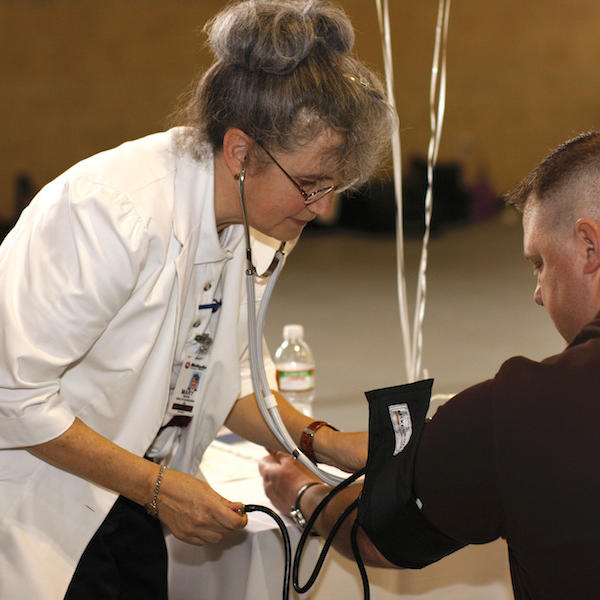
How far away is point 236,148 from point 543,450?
714 millimetres

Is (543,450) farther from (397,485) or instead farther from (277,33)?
(277,33)

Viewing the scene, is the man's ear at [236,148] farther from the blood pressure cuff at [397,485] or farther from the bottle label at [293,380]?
the bottle label at [293,380]

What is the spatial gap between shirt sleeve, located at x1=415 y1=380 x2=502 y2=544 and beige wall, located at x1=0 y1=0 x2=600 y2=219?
27.1 feet

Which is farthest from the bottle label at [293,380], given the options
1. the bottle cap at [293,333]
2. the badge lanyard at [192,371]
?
the badge lanyard at [192,371]

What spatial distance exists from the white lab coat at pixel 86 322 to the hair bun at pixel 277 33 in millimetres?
198

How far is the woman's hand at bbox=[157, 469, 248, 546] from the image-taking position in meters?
1.34

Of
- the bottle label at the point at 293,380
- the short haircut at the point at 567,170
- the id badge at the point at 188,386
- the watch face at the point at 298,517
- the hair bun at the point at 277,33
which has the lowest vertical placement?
the watch face at the point at 298,517

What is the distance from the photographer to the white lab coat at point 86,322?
123 centimetres

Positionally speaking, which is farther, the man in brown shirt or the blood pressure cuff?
the blood pressure cuff

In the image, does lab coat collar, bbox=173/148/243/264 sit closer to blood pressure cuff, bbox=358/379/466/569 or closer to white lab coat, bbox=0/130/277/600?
white lab coat, bbox=0/130/277/600

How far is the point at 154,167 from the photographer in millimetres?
1403

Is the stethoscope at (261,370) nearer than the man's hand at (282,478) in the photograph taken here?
Yes

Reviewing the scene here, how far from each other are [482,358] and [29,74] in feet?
22.4

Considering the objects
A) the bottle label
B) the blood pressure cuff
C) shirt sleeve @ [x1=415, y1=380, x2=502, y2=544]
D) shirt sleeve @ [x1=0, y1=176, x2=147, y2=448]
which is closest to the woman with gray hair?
shirt sleeve @ [x1=0, y1=176, x2=147, y2=448]
